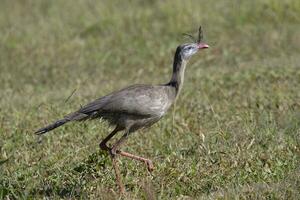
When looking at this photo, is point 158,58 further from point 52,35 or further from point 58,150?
point 58,150

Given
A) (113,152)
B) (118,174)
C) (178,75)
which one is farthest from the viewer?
(178,75)

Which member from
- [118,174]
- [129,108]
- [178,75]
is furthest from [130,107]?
[178,75]

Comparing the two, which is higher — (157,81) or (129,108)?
(129,108)

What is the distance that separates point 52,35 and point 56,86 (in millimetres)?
1839

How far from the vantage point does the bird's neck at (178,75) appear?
6863 mm

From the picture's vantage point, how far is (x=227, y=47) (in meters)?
11.8

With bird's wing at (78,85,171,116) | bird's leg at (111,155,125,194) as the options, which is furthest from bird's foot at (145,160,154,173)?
bird's wing at (78,85,171,116)

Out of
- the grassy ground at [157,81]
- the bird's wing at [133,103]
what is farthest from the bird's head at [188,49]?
the grassy ground at [157,81]

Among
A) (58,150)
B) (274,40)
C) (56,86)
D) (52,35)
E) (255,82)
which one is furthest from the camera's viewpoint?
(52,35)

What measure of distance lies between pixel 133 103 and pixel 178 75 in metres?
0.65

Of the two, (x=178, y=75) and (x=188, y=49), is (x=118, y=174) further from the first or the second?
(x=188, y=49)

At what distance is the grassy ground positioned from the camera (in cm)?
630

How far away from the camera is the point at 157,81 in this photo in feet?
35.0

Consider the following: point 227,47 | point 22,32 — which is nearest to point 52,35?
point 22,32
